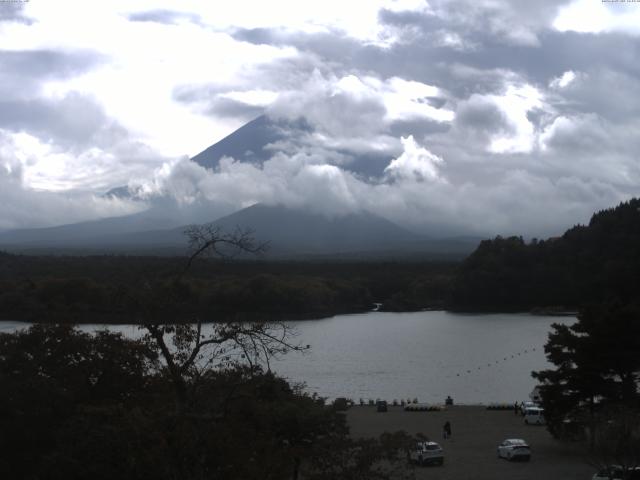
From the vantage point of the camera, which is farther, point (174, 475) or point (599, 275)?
point (599, 275)

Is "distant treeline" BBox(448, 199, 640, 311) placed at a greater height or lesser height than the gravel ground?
greater

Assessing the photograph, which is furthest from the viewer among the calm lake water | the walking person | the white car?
the calm lake water

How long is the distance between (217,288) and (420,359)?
13.3 meters

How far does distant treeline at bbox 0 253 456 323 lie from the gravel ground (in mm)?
3848

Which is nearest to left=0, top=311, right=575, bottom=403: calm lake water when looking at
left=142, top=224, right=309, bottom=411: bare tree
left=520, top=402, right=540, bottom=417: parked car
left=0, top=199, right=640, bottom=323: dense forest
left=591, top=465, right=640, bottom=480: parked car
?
left=0, top=199, right=640, bottom=323: dense forest

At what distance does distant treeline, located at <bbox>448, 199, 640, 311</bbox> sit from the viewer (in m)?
42.2

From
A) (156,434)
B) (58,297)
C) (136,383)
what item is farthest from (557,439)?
(58,297)

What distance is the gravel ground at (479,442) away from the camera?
34.9ft

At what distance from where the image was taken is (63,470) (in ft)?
18.6

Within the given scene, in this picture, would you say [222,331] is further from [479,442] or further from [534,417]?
[534,417]

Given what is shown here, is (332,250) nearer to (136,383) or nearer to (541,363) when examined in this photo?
(541,363)

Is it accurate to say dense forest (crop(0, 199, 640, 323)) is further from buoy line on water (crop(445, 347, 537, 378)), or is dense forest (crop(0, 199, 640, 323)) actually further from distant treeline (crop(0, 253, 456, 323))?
buoy line on water (crop(445, 347, 537, 378))

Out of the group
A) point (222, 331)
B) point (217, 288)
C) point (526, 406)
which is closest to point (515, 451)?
point (526, 406)

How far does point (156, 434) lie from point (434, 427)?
1152cm
